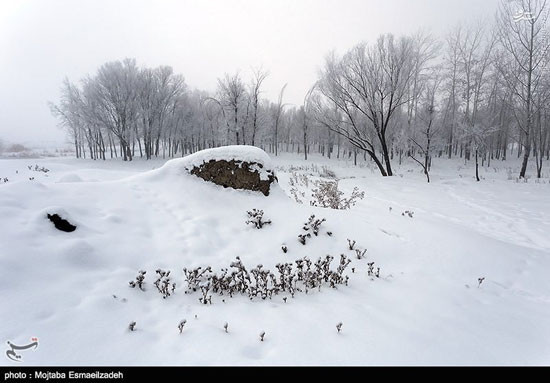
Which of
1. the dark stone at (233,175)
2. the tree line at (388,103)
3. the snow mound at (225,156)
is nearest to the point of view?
the dark stone at (233,175)

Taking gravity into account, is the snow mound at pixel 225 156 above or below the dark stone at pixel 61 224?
above

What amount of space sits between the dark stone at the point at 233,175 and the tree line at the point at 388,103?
12.3 meters

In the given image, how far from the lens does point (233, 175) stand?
660 centimetres

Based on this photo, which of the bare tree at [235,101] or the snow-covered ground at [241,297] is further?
the bare tree at [235,101]

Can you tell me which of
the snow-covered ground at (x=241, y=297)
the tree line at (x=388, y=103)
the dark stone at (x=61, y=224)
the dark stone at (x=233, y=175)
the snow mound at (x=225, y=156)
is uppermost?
the tree line at (x=388, y=103)

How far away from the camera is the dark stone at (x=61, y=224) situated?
3.76m

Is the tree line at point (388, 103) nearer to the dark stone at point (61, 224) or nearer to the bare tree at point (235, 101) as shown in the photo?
the bare tree at point (235, 101)

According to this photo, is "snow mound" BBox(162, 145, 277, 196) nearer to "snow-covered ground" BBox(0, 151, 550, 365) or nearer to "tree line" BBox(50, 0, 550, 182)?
"snow-covered ground" BBox(0, 151, 550, 365)

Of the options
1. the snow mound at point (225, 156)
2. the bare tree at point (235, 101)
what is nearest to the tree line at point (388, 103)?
the bare tree at point (235, 101)

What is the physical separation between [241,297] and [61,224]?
3011 millimetres

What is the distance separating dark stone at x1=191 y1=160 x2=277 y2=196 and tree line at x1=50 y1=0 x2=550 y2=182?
40.4ft
